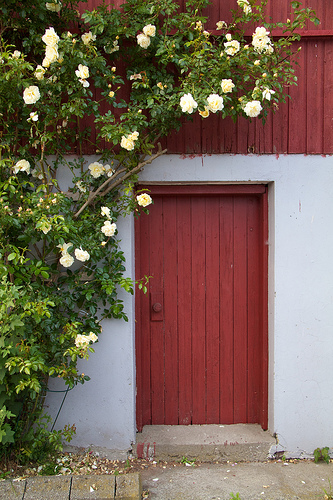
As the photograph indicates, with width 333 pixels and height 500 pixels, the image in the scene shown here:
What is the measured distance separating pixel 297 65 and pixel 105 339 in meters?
2.72

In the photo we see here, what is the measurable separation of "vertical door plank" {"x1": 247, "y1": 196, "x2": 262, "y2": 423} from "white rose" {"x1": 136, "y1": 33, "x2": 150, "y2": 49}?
1.51 meters

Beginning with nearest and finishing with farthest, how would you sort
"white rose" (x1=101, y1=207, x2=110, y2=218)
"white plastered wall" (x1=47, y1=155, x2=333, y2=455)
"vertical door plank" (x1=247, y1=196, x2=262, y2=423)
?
1. "white rose" (x1=101, y1=207, x2=110, y2=218)
2. "white plastered wall" (x1=47, y1=155, x2=333, y2=455)
3. "vertical door plank" (x1=247, y1=196, x2=262, y2=423)

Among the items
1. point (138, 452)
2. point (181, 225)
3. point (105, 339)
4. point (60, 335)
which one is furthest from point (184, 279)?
point (138, 452)

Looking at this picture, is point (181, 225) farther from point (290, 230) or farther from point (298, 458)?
point (298, 458)

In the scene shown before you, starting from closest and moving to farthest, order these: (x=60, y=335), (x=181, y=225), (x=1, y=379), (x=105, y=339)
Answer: (x=1, y=379), (x=60, y=335), (x=105, y=339), (x=181, y=225)

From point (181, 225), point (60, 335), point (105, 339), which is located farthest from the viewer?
point (181, 225)

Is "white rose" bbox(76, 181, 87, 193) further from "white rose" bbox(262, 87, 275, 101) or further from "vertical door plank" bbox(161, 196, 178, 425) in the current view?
"white rose" bbox(262, 87, 275, 101)

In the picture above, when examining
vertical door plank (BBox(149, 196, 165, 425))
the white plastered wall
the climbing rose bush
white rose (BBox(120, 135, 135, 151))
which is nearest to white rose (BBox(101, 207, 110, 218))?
the climbing rose bush

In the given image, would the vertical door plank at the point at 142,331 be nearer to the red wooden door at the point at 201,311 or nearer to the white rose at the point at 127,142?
the red wooden door at the point at 201,311

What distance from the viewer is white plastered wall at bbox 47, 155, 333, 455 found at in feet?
11.4

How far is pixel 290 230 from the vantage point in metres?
3.53

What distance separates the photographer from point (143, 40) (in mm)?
3135

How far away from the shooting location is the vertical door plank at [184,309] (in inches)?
147

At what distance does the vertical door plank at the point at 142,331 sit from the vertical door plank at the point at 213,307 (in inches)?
20.8
